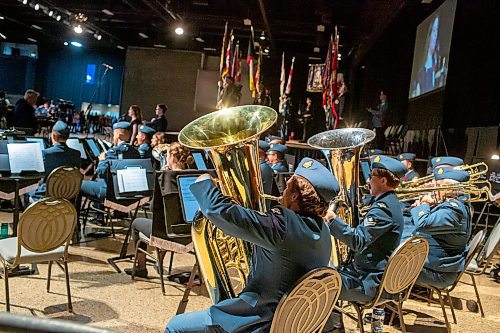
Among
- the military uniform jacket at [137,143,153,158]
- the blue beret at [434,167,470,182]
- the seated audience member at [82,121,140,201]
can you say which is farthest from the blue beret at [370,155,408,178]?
the military uniform jacket at [137,143,153,158]

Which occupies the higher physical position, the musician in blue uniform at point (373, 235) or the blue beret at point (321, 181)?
the blue beret at point (321, 181)

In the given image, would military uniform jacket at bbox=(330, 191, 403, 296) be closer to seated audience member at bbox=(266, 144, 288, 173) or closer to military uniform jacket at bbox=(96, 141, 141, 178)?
seated audience member at bbox=(266, 144, 288, 173)

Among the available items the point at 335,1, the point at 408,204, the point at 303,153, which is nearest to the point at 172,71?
the point at 335,1

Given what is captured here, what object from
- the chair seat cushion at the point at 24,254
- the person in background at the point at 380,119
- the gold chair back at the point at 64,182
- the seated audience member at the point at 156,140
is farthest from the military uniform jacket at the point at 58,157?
the person in background at the point at 380,119

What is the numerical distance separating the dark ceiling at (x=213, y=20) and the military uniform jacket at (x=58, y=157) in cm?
705

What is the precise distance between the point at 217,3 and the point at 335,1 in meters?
3.84

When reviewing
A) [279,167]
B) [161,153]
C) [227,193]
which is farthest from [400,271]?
[161,153]

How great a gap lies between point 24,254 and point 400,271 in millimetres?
A: 2594

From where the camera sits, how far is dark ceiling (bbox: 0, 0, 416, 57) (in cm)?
1410

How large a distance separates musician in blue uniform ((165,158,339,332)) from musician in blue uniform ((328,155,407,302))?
94 cm

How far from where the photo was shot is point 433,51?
11.4 metres

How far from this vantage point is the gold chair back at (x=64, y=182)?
5340mm

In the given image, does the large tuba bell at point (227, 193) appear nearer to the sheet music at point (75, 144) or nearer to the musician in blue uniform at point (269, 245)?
the musician in blue uniform at point (269, 245)

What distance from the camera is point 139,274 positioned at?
16.8ft
